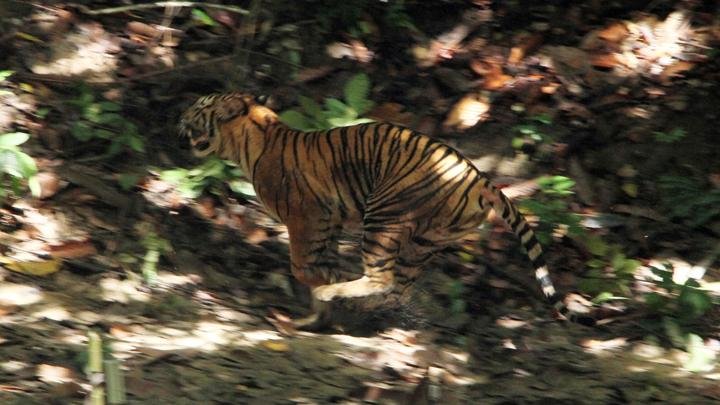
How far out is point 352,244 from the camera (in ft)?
23.0

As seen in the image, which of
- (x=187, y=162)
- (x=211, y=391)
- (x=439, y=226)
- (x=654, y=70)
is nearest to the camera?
(x=211, y=391)

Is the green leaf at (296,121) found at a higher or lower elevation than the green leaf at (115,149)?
higher

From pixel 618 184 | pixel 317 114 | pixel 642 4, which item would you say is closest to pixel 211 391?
pixel 317 114

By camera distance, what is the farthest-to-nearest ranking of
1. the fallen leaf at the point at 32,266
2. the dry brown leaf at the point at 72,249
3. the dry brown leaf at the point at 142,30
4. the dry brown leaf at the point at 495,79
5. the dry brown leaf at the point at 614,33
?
the dry brown leaf at the point at 614,33 < the dry brown leaf at the point at 495,79 < the dry brown leaf at the point at 142,30 < the dry brown leaf at the point at 72,249 < the fallen leaf at the point at 32,266

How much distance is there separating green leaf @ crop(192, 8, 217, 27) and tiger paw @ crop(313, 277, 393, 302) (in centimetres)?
290

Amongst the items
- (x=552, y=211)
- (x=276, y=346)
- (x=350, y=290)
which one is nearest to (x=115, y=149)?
(x=350, y=290)

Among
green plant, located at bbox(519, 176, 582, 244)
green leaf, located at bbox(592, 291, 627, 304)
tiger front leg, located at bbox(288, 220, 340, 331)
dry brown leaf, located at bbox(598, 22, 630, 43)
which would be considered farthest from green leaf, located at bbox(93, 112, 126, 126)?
dry brown leaf, located at bbox(598, 22, 630, 43)

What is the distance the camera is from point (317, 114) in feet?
23.0

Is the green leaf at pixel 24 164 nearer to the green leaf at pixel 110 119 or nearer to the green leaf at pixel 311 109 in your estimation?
the green leaf at pixel 110 119

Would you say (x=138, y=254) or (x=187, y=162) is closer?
(x=138, y=254)

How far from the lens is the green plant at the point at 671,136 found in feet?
25.4

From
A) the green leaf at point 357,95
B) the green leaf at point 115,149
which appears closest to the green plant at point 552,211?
the green leaf at point 357,95

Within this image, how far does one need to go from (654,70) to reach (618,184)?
123 centimetres

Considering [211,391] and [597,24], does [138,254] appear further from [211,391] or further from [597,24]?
[597,24]
